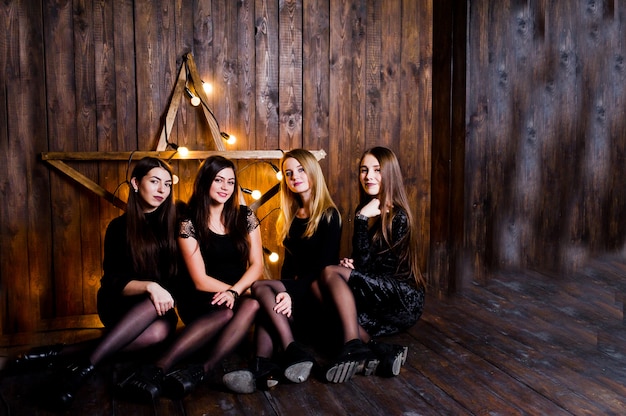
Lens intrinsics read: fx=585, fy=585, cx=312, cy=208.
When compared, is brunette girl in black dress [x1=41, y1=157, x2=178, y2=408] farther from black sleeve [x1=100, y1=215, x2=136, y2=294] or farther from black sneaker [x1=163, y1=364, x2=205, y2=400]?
black sneaker [x1=163, y1=364, x2=205, y2=400]

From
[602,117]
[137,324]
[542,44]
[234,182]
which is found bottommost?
[137,324]

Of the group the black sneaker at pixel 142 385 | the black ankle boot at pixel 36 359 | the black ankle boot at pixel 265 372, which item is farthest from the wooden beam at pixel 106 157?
the black ankle boot at pixel 265 372

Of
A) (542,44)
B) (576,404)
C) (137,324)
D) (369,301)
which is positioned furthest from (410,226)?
(542,44)

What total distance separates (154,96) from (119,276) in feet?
3.64

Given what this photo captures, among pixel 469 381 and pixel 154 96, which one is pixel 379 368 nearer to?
pixel 469 381

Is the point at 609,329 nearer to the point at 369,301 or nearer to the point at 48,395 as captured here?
the point at 369,301

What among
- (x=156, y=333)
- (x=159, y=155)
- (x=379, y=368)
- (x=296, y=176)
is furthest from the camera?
(x=159, y=155)

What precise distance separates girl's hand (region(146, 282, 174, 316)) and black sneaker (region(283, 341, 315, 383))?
529mm

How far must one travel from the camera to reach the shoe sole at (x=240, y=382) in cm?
214

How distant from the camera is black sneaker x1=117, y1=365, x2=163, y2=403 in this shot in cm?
207

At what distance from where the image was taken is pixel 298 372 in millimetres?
2221

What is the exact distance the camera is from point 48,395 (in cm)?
210

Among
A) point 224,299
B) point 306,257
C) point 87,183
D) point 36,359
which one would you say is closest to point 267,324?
point 224,299

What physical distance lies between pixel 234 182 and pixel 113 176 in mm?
862
